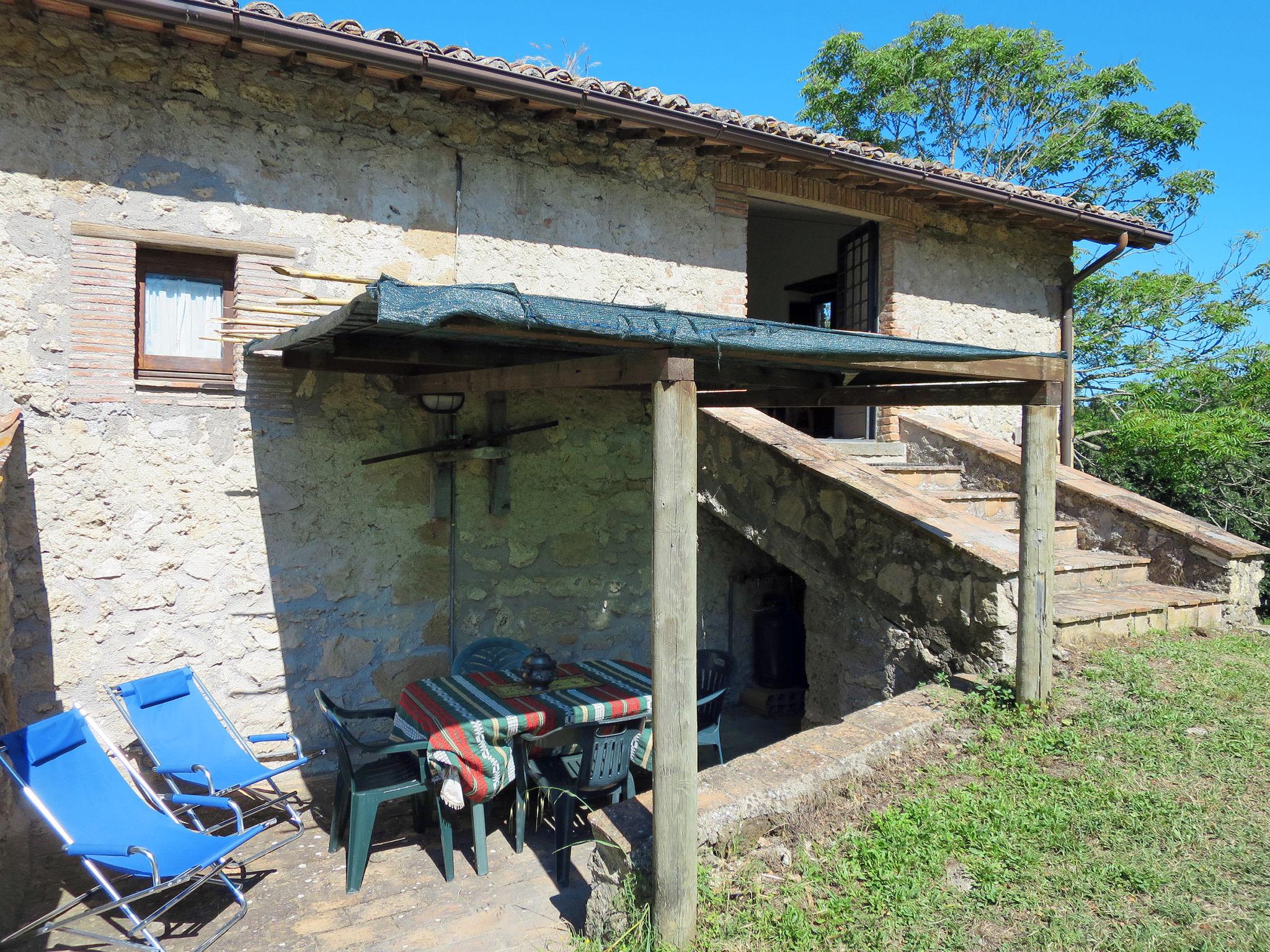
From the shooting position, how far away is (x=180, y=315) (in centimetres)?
480

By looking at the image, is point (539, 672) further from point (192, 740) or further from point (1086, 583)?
point (1086, 583)

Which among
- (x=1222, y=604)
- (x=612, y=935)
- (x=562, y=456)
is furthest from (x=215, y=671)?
(x=1222, y=604)

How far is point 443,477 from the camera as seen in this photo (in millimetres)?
5438

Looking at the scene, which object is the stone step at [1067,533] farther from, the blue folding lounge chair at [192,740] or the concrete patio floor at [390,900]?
the blue folding lounge chair at [192,740]

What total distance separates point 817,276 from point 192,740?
27.3ft

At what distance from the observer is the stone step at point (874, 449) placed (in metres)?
7.37

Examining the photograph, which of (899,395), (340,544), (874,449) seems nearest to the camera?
(899,395)

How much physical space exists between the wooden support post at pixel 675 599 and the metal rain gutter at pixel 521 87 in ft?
9.52

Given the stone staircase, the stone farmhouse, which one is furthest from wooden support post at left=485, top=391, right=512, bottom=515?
the stone staircase

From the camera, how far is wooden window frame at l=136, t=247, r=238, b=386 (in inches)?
184

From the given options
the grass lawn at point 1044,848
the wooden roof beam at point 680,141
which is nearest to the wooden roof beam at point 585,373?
the grass lawn at point 1044,848

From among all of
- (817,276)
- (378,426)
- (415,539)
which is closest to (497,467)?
(415,539)

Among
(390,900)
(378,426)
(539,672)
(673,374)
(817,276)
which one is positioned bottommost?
(390,900)

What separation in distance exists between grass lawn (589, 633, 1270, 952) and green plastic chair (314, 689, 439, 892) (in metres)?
1.45
